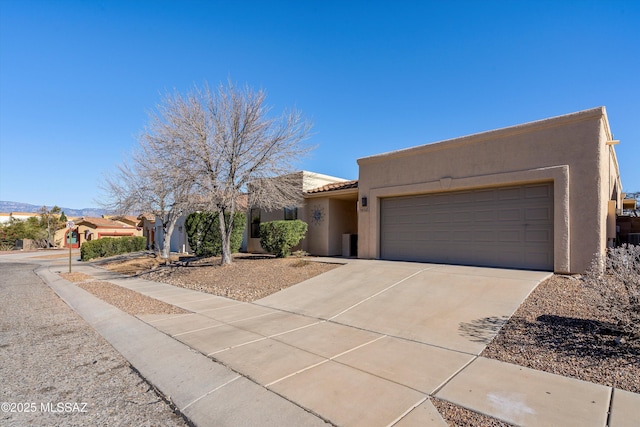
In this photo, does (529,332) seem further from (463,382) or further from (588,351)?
(463,382)

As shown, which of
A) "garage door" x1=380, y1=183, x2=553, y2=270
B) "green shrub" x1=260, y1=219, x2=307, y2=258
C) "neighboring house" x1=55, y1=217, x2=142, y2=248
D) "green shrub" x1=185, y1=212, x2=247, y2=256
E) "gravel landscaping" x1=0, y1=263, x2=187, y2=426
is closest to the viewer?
"gravel landscaping" x1=0, y1=263, x2=187, y2=426

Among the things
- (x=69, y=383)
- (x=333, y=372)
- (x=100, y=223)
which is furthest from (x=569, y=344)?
(x=100, y=223)

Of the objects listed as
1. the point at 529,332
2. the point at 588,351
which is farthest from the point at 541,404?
the point at 529,332

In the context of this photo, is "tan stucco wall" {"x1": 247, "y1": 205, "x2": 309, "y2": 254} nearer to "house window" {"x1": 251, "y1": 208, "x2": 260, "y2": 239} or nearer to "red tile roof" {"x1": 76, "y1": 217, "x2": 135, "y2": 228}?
"house window" {"x1": 251, "y1": 208, "x2": 260, "y2": 239}

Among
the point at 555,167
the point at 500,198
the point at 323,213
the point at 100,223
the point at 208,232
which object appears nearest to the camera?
the point at 555,167

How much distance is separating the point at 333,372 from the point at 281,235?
34.3 ft

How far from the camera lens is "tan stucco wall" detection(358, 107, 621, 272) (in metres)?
8.71

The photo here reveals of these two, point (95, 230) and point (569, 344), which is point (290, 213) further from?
point (95, 230)

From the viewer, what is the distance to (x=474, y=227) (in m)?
10.8

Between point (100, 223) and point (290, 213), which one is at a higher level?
point (290, 213)

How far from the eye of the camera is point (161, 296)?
34.1 ft

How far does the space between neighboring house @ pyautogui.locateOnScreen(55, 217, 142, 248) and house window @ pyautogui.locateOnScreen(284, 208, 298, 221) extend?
38.4m

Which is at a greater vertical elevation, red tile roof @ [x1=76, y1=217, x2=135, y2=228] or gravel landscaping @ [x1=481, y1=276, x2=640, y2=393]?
red tile roof @ [x1=76, y1=217, x2=135, y2=228]

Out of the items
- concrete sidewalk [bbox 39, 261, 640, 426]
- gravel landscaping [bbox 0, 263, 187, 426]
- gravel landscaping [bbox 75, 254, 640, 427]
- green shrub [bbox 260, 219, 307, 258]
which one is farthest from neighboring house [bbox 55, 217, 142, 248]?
concrete sidewalk [bbox 39, 261, 640, 426]
